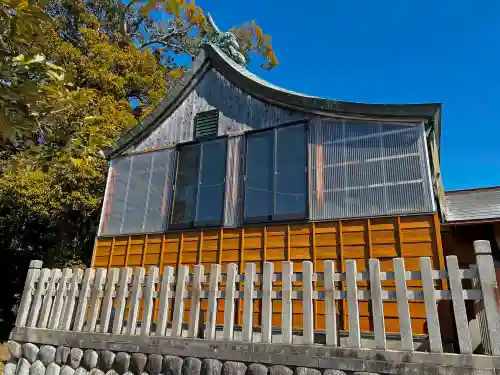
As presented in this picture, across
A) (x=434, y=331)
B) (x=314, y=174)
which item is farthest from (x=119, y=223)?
(x=434, y=331)

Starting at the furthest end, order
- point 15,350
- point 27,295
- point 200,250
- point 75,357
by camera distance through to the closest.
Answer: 1. point 200,250
2. point 27,295
3. point 15,350
4. point 75,357

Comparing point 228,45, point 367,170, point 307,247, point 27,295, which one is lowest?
point 27,295

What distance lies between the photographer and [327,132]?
7180mm

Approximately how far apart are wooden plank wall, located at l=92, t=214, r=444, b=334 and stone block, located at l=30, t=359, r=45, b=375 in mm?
2589

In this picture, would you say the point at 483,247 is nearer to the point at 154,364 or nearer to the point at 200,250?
the point at 154,364

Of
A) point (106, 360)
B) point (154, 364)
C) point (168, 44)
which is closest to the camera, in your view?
point (154, 364)

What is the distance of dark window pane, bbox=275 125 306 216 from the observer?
23.0 feet

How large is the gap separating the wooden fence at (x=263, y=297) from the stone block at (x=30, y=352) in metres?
0.29

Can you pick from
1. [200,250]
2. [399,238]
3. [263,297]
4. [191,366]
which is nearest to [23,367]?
[191,366]

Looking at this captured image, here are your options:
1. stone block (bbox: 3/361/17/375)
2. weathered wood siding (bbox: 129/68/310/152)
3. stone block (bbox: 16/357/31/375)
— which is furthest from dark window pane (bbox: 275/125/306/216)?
stone block (bbox: 3/361/17/375)

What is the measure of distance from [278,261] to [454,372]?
3.81 meters

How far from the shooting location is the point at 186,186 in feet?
27.3

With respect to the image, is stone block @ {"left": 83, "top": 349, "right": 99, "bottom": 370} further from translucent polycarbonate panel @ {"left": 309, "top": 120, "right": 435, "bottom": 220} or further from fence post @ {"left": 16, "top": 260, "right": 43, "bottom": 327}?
translucent polycarbonate panel @ {"left": 309, "top": 120, "right": 435, "bottom": 220}

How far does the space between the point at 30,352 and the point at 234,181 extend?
4.63 m
